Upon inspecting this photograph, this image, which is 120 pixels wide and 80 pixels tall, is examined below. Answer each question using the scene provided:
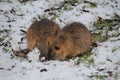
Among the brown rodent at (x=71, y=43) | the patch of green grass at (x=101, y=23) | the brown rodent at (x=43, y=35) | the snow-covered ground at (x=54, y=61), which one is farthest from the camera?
the patch of green grass at (x=101, y=23)

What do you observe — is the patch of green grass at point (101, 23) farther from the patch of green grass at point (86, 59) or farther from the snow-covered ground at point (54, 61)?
the patch of green grass at point (86, 59)

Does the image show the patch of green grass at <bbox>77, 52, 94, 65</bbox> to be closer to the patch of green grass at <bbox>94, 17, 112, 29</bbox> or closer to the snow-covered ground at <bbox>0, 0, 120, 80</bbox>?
the snow-covered ground at <bbox>0, 0, 120, 80</bbox>

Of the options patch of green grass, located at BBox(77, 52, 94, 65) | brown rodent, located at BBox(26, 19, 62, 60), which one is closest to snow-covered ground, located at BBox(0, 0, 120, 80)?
patch of green grass, located at BBox(77, 52, 94, 65)

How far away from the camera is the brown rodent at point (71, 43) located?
23.3ft

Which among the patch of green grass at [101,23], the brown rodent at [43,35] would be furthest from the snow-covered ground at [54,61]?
the brown rodent at [43,35]

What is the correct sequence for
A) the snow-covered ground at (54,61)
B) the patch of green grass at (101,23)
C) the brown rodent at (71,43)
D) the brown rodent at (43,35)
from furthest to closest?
the patch of green grass at (101,23) < the brown rodent at (71,43) < the brown rodent at (43,35) < the snow-covered ground at (54,61)

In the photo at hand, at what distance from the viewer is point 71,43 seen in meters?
7.41

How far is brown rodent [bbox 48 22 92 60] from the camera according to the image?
23.3 ft

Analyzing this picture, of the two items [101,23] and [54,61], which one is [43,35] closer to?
[54,61]

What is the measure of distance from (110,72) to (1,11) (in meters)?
4.45

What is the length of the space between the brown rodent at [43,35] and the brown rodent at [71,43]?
12cm

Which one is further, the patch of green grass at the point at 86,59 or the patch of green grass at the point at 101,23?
the patch of green grass at the point at 101,23

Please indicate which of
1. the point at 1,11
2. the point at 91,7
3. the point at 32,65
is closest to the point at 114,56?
the point at 32,65

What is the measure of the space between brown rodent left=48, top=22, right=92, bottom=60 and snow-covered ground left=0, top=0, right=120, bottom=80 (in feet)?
0.57
